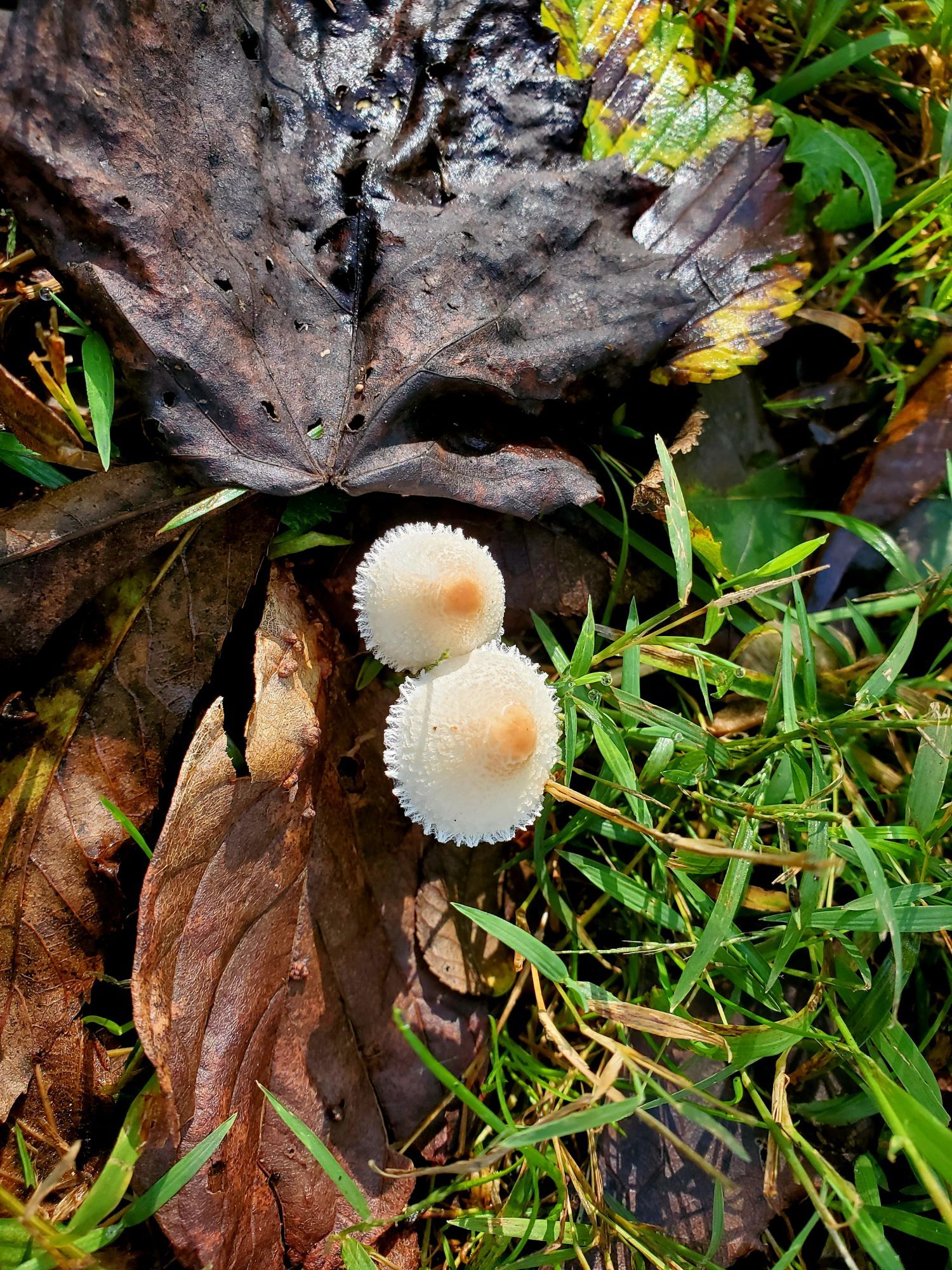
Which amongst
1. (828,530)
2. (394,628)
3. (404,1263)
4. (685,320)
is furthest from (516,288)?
(404,1263)

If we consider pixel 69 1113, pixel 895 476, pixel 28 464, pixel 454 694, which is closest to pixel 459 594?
pixel 454 694

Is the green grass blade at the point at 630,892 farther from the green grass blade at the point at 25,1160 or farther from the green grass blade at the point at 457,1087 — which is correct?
the green grass blade at the point at 25,1160

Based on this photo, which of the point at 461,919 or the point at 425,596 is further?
the point at 461,919

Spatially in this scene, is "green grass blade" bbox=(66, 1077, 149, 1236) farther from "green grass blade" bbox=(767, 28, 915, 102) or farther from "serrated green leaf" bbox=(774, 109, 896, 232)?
"green grass blade" bbox=(767, 28, 915, 102)

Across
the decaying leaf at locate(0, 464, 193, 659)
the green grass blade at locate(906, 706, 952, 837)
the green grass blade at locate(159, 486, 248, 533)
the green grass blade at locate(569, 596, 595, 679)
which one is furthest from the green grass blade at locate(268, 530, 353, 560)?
the green grass blade at locate(906, 706, 952, 837)

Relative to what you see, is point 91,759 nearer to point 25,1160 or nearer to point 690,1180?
point 25,1160

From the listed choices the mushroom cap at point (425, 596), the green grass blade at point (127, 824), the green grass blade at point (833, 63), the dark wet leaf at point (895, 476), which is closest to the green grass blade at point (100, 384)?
the mushroom cap at point (425, 596)
